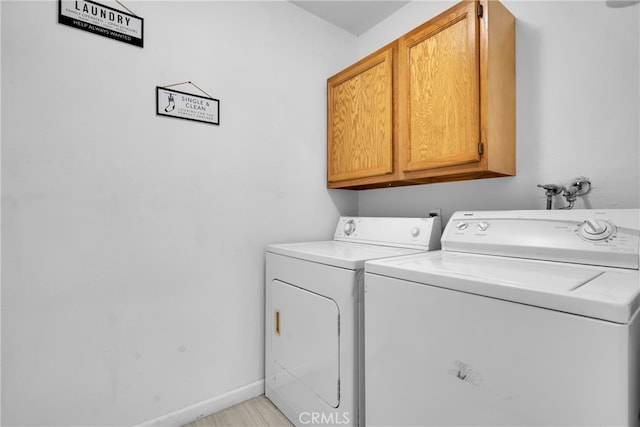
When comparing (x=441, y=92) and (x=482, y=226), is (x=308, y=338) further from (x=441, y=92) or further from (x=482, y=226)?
(x=441, y=92)

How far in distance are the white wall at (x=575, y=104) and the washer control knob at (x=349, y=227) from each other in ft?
2.42

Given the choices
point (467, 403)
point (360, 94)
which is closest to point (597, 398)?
point (467, 403)

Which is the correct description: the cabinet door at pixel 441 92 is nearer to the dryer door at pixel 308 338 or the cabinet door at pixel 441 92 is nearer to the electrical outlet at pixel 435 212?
the electrical outlet at pixel 435 212

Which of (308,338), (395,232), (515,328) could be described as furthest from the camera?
(395,232)

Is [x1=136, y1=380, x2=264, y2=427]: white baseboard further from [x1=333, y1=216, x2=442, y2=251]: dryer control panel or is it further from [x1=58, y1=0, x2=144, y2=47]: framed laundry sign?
[x1=58, y1=0, x2=144, y2=47]: framed laundry sign

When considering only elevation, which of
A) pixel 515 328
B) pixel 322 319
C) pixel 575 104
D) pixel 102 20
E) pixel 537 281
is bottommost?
pixel 322 319

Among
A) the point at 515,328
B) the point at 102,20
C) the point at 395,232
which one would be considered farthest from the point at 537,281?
the point at 102,20

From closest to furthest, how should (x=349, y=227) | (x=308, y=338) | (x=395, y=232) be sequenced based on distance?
1. (x=308, y=338)
2. (x=395, y=232)
3. (x=349, y=227)

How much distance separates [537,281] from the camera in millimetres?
849

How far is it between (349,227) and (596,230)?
1.28 metres

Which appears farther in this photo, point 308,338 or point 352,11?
point 352,11

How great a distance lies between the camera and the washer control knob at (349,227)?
82.3 inches

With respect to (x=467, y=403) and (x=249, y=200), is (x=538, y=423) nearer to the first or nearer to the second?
(x=467, y=403)

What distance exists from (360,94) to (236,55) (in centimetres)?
78
